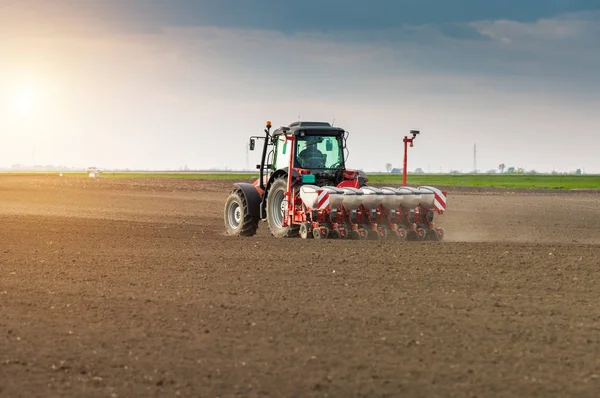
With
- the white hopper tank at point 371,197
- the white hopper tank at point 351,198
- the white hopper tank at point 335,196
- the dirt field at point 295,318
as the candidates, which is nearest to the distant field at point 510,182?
the white hopper tank at point 371,197

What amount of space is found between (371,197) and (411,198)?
1.18 meters

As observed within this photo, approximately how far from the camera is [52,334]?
34.6ft

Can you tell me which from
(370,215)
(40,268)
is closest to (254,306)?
(40,268)

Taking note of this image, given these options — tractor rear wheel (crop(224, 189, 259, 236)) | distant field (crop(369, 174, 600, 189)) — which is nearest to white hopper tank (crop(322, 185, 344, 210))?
tractor rear wheel (crop(224, 189, 259, 236))

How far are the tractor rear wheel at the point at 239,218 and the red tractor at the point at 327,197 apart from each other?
21 cm

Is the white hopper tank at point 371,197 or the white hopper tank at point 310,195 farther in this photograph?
the white hopper tank at point 371,197

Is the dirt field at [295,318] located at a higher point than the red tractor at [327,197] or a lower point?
lower

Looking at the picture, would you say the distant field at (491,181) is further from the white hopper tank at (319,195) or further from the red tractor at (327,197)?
the white hopper tank at (319,195)

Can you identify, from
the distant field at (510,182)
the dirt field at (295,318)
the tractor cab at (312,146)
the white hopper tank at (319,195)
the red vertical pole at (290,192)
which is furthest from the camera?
the distant field at (510,182)

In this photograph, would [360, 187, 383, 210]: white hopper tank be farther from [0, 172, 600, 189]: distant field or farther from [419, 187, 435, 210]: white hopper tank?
[0, 172, 600, 189]: distant field

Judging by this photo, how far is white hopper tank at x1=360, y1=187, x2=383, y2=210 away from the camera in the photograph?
21.9 m

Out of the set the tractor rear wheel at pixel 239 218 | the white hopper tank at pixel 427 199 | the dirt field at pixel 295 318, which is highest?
the white hopper tank at pixel 427 199

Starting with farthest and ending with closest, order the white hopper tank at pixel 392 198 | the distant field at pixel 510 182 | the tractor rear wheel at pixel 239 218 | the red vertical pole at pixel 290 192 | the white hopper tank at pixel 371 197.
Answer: the distant field at pixel 510 182
the tractor rear wheel at pixel 239 218
the red vertical pole at pixel 290 192
the white hopper tank at pixel 392 198
the white hopper tank at pixel 371 197

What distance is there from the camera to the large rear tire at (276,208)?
23.3m
